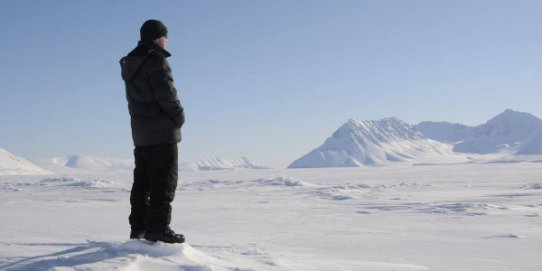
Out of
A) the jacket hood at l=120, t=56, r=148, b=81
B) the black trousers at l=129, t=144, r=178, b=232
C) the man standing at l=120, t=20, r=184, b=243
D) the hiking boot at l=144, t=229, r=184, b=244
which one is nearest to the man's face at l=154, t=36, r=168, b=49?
the man standing at l=120, t=20, r=184, b=243

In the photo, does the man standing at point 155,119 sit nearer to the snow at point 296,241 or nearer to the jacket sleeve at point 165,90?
the jacket sleeve at point 165,90

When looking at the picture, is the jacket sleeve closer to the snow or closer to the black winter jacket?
the black winter jacket

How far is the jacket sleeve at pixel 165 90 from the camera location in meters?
3.34

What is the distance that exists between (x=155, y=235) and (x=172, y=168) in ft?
1.61

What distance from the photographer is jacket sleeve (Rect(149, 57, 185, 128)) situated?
3336 mm

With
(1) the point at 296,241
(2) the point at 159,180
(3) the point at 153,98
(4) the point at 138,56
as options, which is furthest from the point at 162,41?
(1) the point at 296,241

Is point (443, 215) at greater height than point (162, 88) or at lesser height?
lesser

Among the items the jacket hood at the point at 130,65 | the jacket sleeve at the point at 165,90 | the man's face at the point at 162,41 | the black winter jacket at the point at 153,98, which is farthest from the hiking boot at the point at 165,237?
the man's face at the point at 162,41

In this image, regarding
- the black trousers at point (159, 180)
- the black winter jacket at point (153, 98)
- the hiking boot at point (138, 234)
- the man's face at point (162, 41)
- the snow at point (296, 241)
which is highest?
the man's face at point (162, 41)

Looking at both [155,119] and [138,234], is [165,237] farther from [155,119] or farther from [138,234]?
[155,119]

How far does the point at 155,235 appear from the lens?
11.1 feet

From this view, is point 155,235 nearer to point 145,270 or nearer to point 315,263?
point 145,270

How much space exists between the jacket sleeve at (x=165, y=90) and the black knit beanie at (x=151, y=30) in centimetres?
26

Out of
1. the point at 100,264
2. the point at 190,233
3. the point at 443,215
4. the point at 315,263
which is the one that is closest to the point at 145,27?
the point at 100,264
